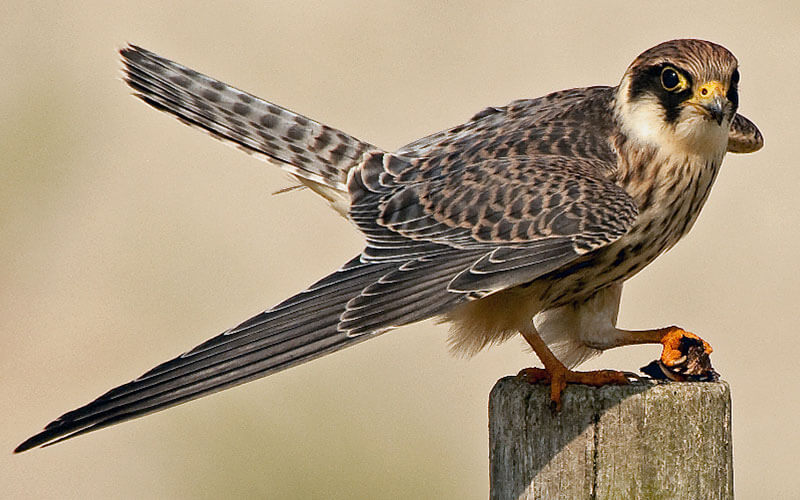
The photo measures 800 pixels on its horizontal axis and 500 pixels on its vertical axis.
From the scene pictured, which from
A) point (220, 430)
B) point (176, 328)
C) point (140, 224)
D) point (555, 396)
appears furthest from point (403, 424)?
point (555, 396)

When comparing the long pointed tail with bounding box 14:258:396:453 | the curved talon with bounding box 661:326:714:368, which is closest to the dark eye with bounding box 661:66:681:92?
the curved talon with bounding box 661:326:714:368

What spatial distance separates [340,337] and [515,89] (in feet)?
22.2

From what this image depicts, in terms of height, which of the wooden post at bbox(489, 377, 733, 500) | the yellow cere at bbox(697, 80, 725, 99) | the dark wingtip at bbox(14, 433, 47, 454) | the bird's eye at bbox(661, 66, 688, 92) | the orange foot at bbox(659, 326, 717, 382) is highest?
the bird's eye at bbox(661, 66, 688, 92)

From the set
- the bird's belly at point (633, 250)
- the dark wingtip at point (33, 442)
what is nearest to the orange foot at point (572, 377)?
the bird's belly at point (633, 250)

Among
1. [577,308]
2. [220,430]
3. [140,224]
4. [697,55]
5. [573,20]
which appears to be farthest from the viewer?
[573,20]

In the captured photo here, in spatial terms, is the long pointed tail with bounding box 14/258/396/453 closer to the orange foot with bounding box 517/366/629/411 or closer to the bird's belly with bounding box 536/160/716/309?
the orange foot with bounding box 517/366/629/411

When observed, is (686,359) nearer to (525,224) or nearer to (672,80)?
(525,224)

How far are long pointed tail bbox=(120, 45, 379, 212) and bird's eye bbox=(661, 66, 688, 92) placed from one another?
125 centimetres

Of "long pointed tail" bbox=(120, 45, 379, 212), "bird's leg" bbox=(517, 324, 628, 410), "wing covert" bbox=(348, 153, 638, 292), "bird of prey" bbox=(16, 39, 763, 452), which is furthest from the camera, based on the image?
"long pointed tail" bbox=(120, 45, 379, 212)

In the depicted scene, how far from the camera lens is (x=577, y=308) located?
16.4 ft

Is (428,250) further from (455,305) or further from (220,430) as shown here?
(220,430)

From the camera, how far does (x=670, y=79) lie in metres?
4.70

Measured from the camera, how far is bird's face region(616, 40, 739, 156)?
4598 mm

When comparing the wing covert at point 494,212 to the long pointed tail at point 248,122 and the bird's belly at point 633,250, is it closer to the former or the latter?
the bird's belly at point 633,250
